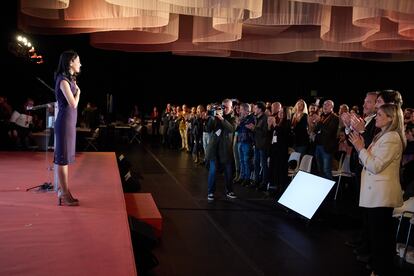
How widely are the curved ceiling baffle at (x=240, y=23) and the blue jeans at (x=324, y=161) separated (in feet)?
4.80

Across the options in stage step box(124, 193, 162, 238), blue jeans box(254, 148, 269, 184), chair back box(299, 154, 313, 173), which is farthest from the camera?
blue jeans box(254, 148, 269, 184)

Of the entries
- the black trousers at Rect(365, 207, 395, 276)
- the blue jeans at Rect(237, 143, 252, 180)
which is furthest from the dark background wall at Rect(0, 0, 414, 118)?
the black trousers at Rect(365, 207, 395, 276)

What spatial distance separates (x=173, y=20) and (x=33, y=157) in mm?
3240

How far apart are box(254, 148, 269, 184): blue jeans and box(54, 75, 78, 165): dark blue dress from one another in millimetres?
4521

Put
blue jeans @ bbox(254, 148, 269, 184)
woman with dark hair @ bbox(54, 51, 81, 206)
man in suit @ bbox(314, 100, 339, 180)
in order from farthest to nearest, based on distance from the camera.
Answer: blue jeans @ bbox(254, 148, 269, 184)
man in suit @ bbox(314, 100, 339, 180)
woman with dark hair @ bbox(54, 51, 81, 206)

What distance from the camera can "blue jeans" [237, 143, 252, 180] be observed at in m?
8.02

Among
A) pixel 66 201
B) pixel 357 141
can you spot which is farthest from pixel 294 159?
pixel 66 201

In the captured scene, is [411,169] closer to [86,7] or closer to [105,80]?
[86,7]

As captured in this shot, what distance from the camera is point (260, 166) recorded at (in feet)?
26.5

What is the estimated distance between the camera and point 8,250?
2635 mm

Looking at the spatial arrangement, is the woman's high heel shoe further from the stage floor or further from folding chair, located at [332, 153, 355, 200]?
folding chair, located at [332, 153, 355, 200]

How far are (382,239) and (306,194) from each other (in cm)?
217

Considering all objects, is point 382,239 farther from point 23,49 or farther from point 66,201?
point 23,49

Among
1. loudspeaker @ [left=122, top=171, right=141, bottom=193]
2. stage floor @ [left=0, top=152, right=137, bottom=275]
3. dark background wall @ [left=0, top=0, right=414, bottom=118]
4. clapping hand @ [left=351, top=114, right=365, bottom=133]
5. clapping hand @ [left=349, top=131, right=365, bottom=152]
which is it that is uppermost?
dark background wall @ [left=0, top=0, right=414, bottom=118]
